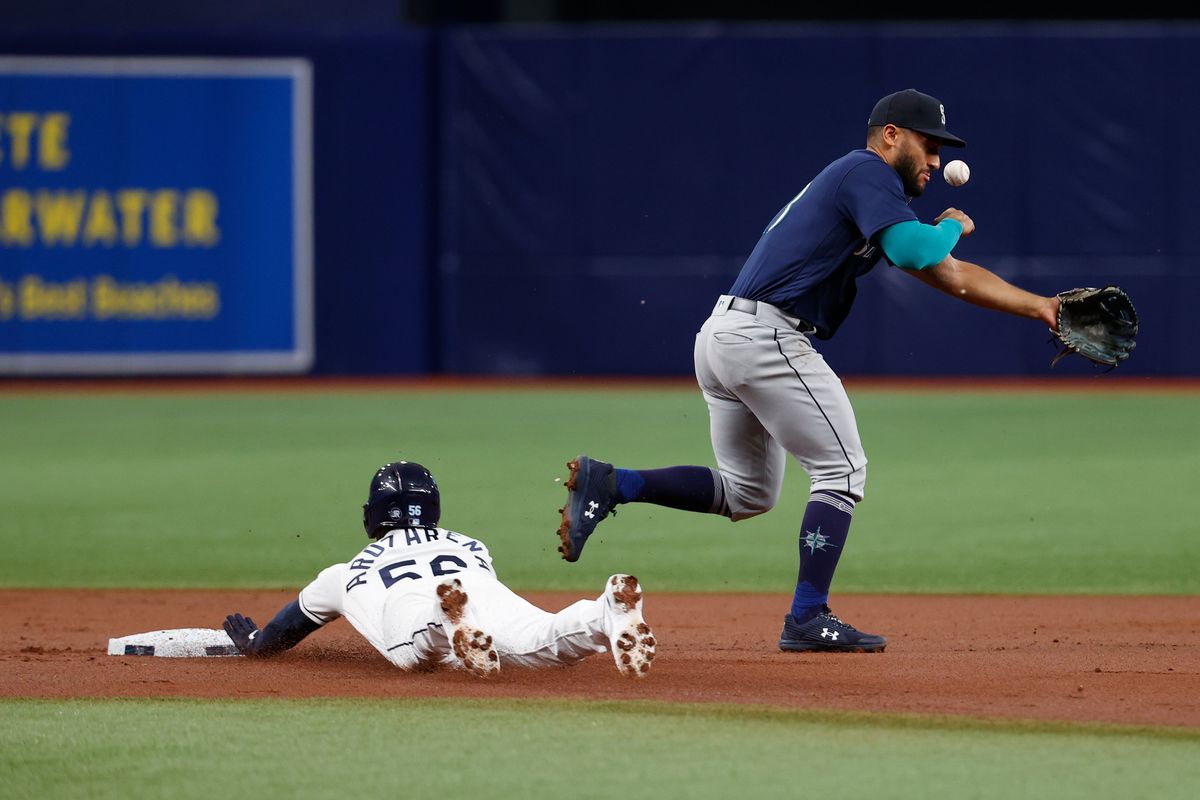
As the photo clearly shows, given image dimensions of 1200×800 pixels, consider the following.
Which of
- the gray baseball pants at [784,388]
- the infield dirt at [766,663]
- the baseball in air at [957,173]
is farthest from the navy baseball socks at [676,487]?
the baseball in air at [957,173]

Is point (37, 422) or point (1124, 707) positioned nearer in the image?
point (1124, 707)

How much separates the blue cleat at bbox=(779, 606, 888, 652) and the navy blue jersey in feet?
3.18

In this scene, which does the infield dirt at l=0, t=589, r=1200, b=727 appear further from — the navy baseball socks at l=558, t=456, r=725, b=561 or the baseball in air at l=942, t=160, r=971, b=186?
the baseball in air at l=942, t=160, r=971, b=186

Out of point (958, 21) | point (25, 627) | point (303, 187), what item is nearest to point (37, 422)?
point (303, 187)

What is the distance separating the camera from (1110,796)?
3973mm

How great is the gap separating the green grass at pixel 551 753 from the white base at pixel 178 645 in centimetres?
88

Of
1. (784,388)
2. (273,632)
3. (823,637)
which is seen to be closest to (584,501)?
(784,388)

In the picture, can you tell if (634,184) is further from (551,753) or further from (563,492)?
(551,753)

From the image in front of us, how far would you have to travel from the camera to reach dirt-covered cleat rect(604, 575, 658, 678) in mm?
4992

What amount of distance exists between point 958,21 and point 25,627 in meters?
15.0

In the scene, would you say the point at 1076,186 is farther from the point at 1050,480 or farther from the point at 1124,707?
the point at 1124,707

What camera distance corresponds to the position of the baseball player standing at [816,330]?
5.82 m

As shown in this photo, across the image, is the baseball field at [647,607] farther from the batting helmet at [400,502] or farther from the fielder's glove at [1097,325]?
the fielder's glove at [1097,325]

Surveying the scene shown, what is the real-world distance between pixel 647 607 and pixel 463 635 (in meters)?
2.23
